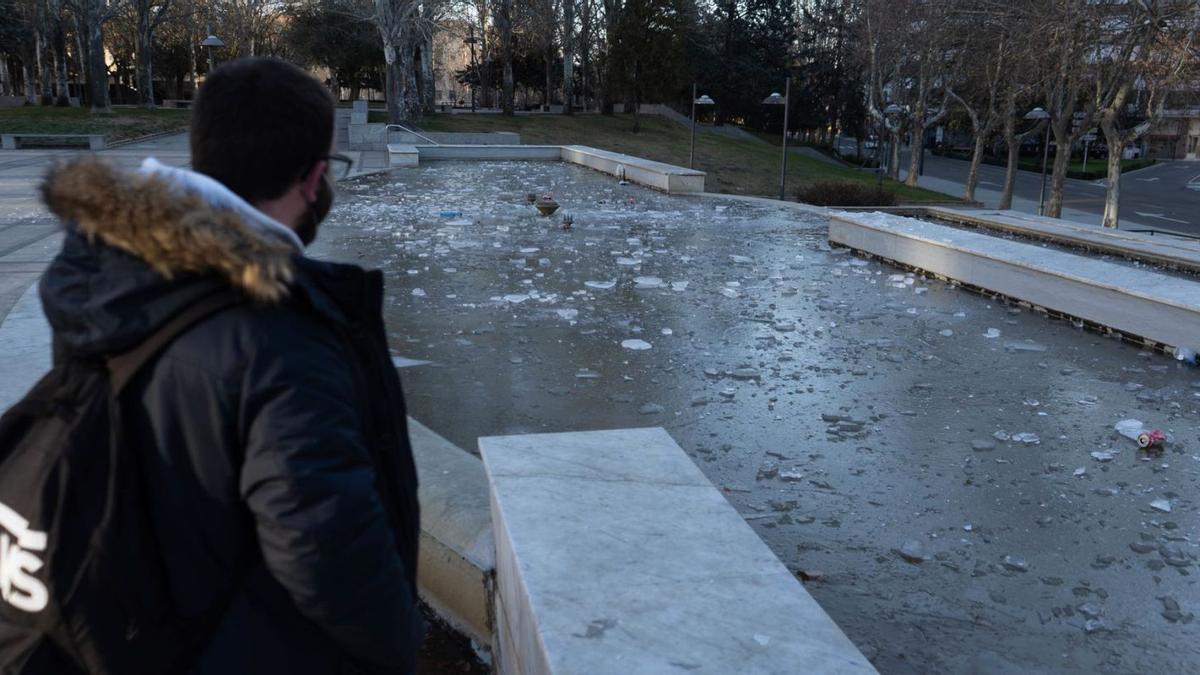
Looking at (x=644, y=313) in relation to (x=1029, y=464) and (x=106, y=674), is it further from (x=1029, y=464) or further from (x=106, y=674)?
(x=106, y=674)

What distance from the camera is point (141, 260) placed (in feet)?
4.85

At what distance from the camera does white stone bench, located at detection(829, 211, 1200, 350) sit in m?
6.84

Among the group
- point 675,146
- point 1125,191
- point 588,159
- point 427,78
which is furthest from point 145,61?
point 1125,191

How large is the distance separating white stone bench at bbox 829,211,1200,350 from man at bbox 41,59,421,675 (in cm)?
664

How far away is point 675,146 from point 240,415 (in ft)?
131

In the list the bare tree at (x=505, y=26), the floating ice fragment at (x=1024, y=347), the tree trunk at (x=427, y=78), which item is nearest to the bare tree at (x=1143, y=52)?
the floating ice fragment at (x=1024, y=347)

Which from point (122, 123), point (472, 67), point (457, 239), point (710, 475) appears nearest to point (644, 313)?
point (710, 475)

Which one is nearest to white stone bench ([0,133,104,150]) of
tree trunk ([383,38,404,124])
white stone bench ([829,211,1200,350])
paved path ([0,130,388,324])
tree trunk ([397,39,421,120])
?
paved path ([0,130,388,324])

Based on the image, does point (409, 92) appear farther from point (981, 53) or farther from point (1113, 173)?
point (1113, 173)

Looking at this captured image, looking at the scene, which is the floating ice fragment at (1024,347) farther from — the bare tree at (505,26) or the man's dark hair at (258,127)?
the bare tree at (505,26)

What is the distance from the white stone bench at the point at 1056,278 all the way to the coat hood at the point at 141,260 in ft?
22.3

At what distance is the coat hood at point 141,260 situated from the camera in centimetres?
144

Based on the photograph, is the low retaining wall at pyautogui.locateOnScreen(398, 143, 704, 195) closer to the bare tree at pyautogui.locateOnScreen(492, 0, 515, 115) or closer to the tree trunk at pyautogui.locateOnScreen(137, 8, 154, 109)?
the bare tree at pyautogui.locateOnScreen(492, 0, 515, 115)

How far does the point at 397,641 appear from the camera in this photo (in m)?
1.65
